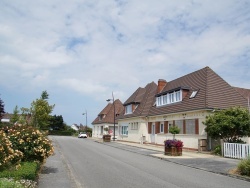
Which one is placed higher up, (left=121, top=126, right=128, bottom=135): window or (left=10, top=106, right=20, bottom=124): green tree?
(left=10, top=106, right=20, bottom=124): green tree

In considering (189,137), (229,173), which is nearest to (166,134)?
(189,137)

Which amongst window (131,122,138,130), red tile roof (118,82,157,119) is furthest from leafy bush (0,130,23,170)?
window (131,122,138,130)

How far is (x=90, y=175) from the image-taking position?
1224cm

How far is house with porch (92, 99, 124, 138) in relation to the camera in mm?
58425

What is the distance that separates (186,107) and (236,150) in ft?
27.1

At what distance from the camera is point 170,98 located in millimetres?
32469

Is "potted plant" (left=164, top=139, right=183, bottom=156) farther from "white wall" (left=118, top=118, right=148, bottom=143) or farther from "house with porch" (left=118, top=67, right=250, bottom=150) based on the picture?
"white wall" (left=118, top=118, right=148, bottom=143)

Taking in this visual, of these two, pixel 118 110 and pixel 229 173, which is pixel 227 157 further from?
pixel 118 110

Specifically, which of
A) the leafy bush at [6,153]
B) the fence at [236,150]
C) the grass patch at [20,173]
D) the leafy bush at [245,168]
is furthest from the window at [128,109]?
the grass patch at [20,173]

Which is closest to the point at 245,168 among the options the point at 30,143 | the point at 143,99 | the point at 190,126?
the point at 30,143

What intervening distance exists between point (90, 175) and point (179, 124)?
58.2ft

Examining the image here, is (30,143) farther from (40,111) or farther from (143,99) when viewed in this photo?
(143,99)

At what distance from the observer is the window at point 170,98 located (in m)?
30.6

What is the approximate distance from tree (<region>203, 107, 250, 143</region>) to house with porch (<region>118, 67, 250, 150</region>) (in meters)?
2.39
